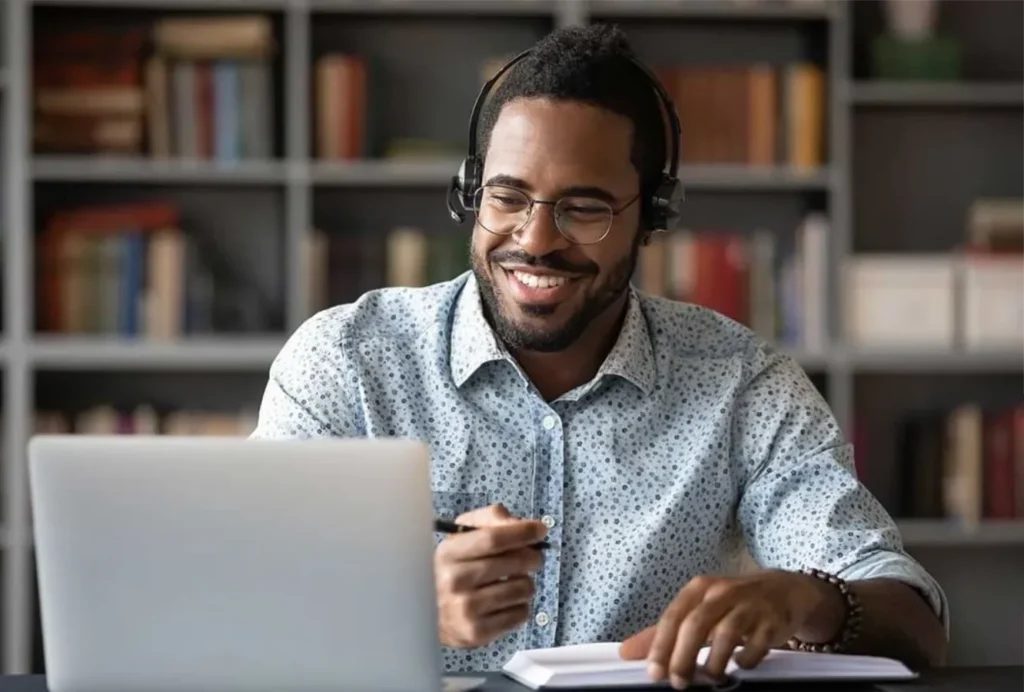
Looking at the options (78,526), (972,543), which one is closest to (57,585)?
(78,526)

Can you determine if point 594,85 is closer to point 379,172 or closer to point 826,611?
point 826,611

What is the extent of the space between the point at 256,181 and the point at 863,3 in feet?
4.96

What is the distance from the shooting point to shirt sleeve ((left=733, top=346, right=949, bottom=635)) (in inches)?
64.4

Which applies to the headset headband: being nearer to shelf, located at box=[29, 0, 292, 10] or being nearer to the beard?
the beard

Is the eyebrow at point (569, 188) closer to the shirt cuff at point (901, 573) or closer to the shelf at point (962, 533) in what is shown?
the shirt cuff at point (901, 573)

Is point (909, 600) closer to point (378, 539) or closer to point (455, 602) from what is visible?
point (455, 602)

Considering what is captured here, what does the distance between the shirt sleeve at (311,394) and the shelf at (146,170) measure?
5.48ft

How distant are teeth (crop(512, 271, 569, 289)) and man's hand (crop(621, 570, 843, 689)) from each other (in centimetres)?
50

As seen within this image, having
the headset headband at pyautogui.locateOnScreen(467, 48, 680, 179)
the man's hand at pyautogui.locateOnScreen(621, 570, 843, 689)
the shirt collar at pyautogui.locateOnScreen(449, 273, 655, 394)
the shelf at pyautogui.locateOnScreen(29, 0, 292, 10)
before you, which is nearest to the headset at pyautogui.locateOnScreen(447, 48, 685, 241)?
the headset headband at pyautogui.locateOnScreen(467, 48, 680, 179)

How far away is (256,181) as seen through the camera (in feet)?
11.1

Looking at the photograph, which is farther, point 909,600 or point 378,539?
point 909,600

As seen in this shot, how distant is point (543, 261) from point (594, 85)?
0.22 meters

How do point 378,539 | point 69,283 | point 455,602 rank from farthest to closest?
point 69,283, point 455,602, point 378,539

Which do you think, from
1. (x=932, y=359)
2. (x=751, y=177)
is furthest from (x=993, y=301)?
(x=751, y=177)
